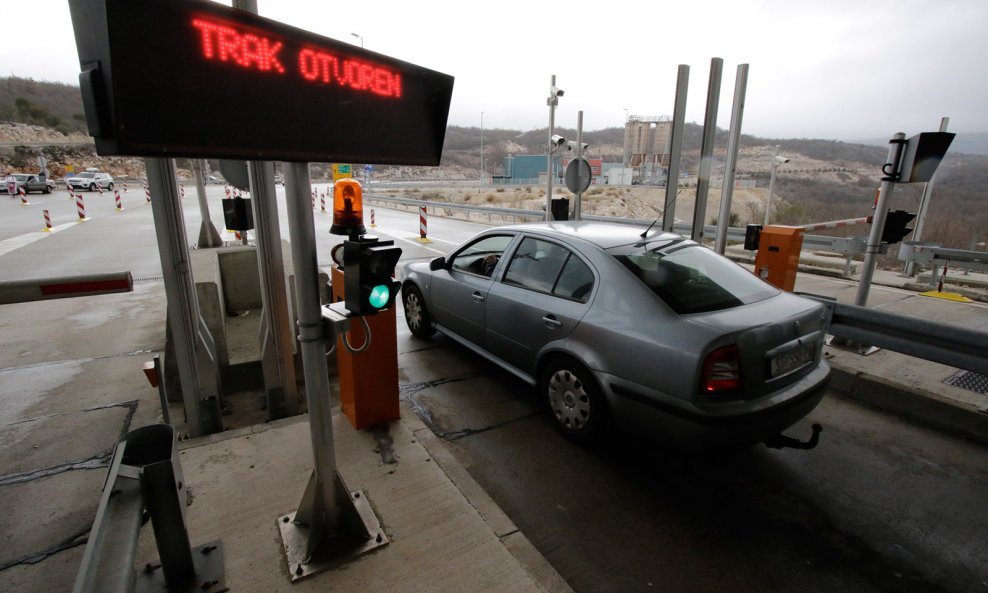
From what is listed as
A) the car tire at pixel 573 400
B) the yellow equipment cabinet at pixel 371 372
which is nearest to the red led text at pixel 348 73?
the yellow equipment cabinet at pixel 371 372

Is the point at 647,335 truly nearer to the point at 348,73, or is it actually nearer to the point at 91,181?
the point at 348,73

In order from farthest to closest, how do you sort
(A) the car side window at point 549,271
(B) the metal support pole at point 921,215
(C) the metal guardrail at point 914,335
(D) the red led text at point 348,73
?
1. (B) the metal support pole at point 921,215
2. (A) the car side window at point 549,271
3. (C) the metal guardrail at point 914,335
4. (D) the red led text at point 348,73

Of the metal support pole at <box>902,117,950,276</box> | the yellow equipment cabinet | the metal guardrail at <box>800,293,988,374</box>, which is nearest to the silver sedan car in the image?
the metal guardrail at <box>800,293,988,374</box>

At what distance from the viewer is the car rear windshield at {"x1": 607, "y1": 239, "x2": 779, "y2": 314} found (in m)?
3.23

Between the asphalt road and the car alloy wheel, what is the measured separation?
0.54 ft

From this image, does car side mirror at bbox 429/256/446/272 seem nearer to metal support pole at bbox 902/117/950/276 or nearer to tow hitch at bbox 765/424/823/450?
tow hitch at bbox 765/424/823/450

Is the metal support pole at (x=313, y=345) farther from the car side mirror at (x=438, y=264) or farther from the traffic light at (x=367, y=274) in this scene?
the car side mirror at (x=438, y=264)

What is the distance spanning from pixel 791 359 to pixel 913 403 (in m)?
2.05

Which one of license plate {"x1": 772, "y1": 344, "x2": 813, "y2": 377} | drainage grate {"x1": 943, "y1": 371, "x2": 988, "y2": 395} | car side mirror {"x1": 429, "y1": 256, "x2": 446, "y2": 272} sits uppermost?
car side mirror {"x1": 429, "y1": 256, "x2": 446, "y2": 272}

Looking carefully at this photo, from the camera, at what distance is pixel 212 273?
5.26 m

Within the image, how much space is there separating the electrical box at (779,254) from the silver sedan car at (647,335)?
2.18 meters

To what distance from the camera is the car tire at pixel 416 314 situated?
5723mm

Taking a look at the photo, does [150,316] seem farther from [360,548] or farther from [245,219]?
[360,548]

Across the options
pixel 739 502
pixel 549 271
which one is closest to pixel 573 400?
pixel 549 271
